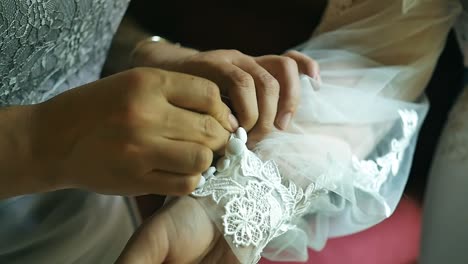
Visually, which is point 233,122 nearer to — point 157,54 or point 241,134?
point 241,134

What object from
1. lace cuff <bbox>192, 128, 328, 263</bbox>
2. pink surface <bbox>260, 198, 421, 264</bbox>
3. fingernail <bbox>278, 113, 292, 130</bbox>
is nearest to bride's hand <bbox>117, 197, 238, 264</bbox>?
lace cuff <bbox>192, 128, 328, 263</bbox>

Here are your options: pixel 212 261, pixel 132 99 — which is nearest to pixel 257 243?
pixel 212 261

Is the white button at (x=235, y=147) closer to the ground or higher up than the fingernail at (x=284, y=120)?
higher up

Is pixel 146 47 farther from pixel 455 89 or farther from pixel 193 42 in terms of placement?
pixel 455 89

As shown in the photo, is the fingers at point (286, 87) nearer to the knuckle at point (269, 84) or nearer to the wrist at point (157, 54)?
the knuckle at point (269, 84)

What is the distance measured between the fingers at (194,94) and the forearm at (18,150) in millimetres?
111

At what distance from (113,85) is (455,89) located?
1.74 feet

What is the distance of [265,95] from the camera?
521 millimetres

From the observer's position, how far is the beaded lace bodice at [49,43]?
512mm

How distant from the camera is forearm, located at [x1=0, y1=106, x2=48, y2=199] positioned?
1.47 ft

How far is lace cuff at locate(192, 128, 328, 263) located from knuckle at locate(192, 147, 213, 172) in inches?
2.3

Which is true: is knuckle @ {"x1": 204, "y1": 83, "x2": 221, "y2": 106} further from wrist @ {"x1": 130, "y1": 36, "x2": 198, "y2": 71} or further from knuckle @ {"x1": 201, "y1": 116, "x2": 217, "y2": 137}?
wrist @ {"x1": 130, "y1": 36, "x2": 198, "y2": 71}

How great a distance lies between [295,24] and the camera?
86 cm

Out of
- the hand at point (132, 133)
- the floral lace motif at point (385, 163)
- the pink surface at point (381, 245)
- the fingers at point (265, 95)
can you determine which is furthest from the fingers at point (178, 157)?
the pink surface at point (381, 245)
